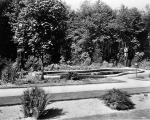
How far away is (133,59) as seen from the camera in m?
28.5

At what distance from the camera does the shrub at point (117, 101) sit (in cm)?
820

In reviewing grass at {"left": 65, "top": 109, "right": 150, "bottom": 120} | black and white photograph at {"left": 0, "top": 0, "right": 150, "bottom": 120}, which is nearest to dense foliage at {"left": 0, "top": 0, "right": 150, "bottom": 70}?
black and white photograph at {"left": 0, "top": 0, "right": 150, "bottom": 120}

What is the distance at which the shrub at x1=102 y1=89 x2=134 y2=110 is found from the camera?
8.20m

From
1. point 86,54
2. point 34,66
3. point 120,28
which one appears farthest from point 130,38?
point 34,66

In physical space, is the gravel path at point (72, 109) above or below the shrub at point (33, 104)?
below

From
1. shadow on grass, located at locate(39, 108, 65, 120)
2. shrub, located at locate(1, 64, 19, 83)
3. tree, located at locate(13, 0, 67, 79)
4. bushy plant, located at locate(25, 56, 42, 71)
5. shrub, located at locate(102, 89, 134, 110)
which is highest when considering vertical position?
tree, located at locate(13, 0, 67, 79)

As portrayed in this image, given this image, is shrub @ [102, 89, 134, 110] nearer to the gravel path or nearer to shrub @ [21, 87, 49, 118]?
the gravel path

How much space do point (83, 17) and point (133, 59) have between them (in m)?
10.3

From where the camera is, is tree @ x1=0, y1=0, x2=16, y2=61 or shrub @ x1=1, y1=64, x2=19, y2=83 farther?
tree @ x1=0, y1=0, x2=16, y2=61

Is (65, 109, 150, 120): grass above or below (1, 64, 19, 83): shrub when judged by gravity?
below

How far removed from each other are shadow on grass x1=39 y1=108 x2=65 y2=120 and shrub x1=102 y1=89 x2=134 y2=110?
2073mm

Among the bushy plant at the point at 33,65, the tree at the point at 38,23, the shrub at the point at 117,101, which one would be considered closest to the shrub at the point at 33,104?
the shrub at the point at 117,101

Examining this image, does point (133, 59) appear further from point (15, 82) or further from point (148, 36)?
point (15, 82)

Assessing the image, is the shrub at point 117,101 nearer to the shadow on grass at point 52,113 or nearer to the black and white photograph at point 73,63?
the black and white photograph at point 73,63
